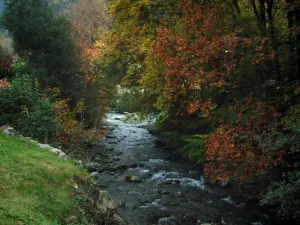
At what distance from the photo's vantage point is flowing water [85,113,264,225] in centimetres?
1116

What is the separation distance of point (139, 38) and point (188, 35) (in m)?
4.08

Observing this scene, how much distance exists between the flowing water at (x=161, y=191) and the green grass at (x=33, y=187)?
10.7 ft

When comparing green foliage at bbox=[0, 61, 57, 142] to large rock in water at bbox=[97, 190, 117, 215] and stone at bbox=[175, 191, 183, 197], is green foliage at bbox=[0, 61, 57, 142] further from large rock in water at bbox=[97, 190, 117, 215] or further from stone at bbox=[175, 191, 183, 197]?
stone at bbox=[175, 191, 183, 197]

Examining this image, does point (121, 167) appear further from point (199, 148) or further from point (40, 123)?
point (40, 123)

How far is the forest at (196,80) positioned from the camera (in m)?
9.21

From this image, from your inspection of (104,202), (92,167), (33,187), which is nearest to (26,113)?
(92,167)

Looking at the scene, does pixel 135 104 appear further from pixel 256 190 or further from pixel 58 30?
pixel 256 190

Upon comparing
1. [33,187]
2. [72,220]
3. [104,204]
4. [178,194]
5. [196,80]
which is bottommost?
[178,194]

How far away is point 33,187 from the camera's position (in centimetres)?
724

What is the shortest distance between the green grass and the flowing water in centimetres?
327

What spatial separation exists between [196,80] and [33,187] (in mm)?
5950

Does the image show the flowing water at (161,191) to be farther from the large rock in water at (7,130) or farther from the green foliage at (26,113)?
the large rock in water at (7,130)

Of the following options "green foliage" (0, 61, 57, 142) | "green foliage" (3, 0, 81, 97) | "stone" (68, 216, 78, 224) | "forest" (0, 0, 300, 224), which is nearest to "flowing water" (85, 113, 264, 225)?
"forest" (0, 0, 300, 224)

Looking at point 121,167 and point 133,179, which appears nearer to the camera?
point 133,179
